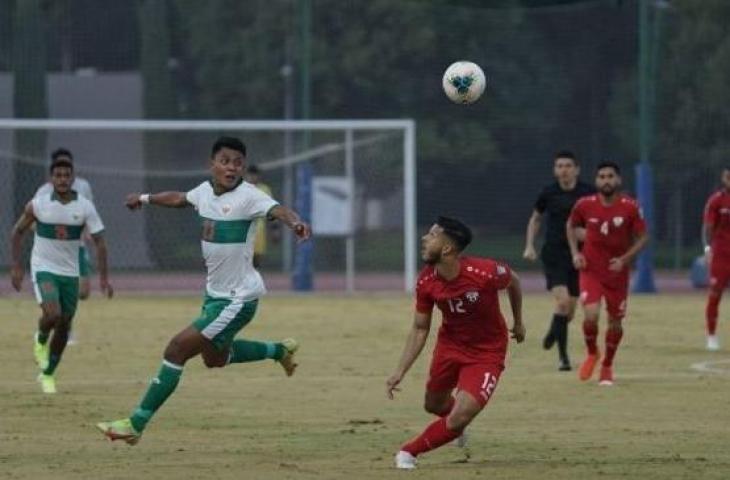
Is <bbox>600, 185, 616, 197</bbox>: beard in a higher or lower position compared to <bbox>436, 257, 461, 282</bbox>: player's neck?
higher

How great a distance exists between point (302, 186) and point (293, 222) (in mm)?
21591

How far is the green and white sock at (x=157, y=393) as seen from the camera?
39.8 feet

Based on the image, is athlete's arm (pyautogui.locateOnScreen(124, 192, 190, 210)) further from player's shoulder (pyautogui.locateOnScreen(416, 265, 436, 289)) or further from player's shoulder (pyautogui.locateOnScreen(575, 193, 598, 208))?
player's shoulder (pyautogui.locateOnScreen(575, 193, 598, 208))

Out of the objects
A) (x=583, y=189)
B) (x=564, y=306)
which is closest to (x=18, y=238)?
(x=564, y=306)

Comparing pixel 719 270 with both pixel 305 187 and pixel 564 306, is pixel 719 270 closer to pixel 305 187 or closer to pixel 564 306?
pixel 564 306

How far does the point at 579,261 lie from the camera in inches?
686

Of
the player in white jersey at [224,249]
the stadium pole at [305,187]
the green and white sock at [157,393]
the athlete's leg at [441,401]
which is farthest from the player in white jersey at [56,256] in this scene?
the stadium pole at [305,187]

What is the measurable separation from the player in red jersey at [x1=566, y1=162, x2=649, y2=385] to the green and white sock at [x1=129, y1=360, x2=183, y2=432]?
6088 millimetres

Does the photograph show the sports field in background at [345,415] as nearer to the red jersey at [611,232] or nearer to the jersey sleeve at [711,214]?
the red jersey at [611,232]

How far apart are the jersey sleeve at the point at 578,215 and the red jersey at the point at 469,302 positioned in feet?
19.7

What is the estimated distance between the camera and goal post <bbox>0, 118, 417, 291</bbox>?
108ft

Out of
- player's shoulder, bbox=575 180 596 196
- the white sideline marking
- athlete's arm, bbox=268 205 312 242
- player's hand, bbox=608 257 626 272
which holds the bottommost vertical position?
the white sideline marking

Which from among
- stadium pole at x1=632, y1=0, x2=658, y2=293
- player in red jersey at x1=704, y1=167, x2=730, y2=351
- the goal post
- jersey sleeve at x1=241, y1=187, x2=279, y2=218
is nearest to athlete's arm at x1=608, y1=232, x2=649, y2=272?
player in red jersey at x1=704, y1=167, x2=730, y2=351

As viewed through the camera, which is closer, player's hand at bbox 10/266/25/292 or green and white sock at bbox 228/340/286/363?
green and white sock at bbox 228/340/286/363
